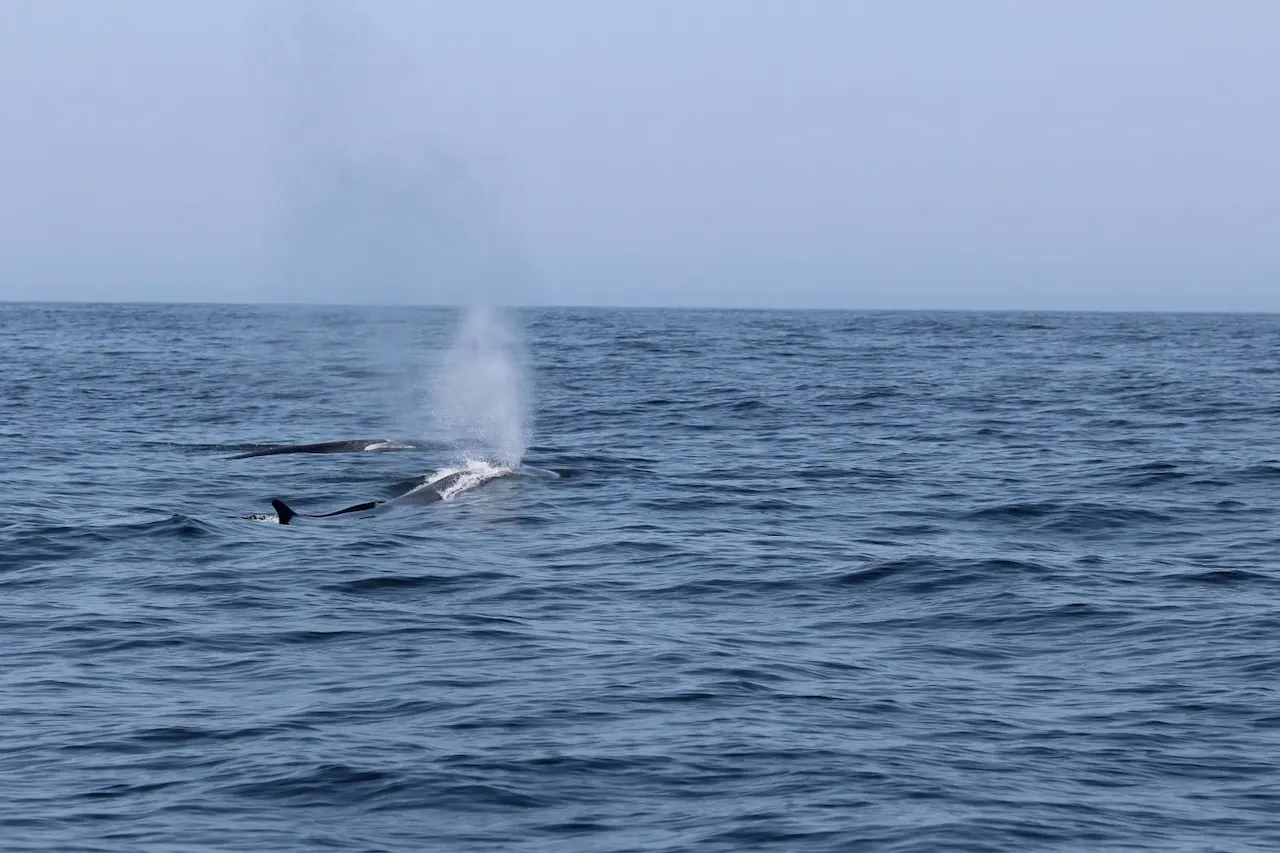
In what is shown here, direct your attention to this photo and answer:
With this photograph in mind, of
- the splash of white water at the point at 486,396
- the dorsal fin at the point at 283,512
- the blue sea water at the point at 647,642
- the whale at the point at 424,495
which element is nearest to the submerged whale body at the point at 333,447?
the blue sea water at the point at 647,642

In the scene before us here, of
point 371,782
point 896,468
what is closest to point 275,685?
point 371,782

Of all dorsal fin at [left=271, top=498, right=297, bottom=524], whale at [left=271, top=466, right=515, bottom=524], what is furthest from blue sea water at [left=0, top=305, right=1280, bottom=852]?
dorsal fin at [left=271, top=498, right=297, bottom=524]

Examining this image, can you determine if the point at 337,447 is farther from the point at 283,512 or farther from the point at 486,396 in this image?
the point at 283,512

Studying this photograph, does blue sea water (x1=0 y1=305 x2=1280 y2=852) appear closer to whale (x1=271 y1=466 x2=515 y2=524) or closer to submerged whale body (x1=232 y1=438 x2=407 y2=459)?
whale (x1=271 y1=466 x2=515 y2=524)

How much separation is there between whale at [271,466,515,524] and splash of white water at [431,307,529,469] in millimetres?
3953

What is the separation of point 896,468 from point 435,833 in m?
22.3

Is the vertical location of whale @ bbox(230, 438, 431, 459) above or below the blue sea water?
above

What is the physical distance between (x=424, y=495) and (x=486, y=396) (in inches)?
570

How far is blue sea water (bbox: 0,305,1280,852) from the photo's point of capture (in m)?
11.3

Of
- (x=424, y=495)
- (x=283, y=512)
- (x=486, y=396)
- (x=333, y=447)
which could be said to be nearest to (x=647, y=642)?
(x=283, y=512)

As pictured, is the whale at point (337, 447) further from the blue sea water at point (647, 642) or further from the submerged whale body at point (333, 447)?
the blue sea water at point (647, 642)

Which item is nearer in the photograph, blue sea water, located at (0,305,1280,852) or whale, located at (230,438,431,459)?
blue sea water, located at (0,305,1280,852)

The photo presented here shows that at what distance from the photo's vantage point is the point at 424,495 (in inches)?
1044

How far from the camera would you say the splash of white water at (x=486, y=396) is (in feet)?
118
